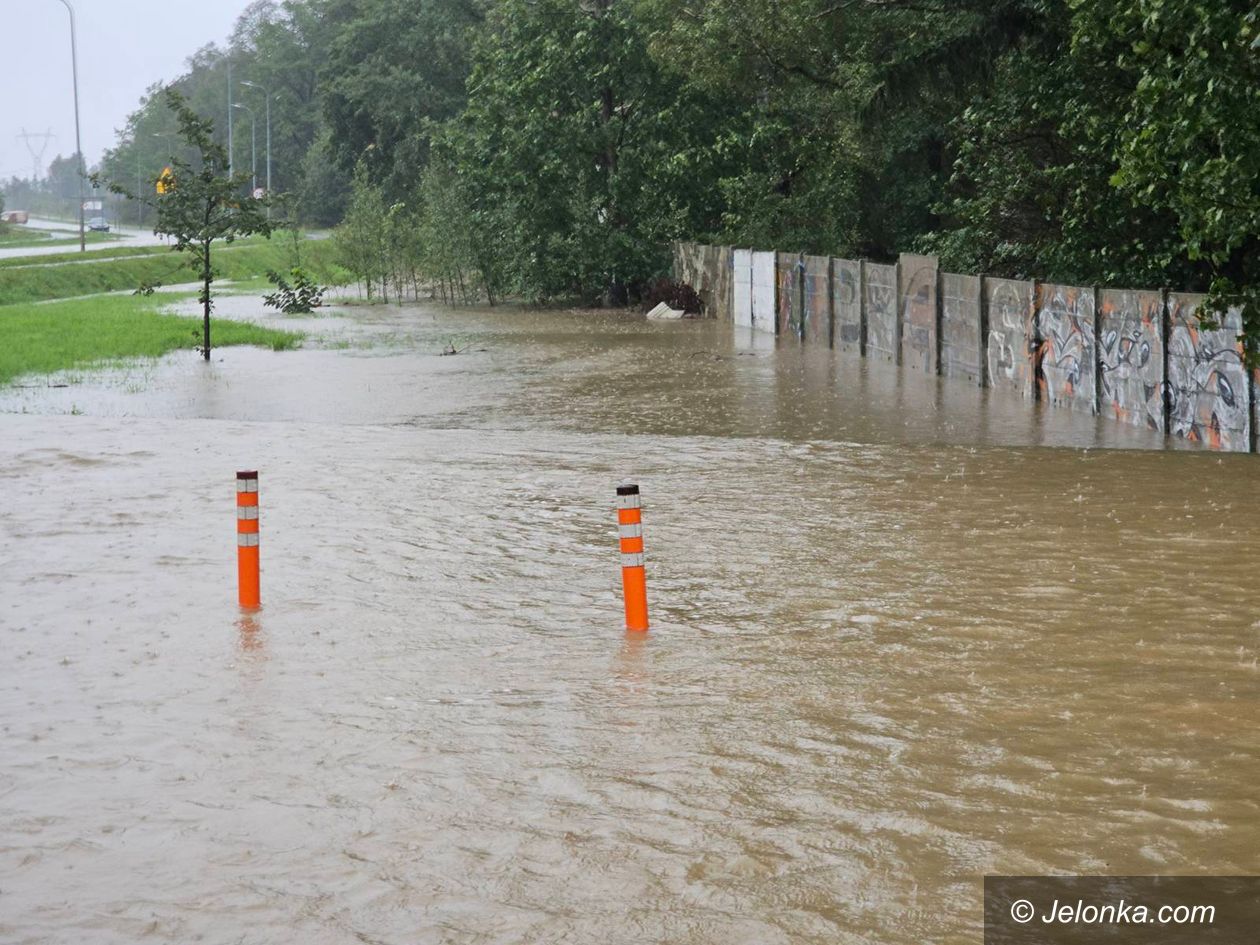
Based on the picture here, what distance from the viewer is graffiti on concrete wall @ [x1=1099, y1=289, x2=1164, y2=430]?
19.6m

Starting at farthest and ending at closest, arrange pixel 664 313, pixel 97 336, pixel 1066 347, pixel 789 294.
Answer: pixel 664 313
pixel 789 294
pixel 97 336
pixel 1066 347

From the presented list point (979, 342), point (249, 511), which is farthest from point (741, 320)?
point (249, 511)

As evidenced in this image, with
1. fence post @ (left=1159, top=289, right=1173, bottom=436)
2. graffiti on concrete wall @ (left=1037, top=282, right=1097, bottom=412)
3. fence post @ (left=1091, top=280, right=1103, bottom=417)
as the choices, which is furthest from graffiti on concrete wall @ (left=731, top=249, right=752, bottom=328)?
fence post @ (left=1159, top=289, right=1173, bottom=436)

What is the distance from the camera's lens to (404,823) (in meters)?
6.93

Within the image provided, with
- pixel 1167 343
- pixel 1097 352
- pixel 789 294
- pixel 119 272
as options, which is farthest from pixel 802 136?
pixel 119 272

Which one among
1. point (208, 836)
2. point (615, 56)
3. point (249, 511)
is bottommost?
point (208, 836)

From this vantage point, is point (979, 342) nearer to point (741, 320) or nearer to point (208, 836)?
point (741, 320)

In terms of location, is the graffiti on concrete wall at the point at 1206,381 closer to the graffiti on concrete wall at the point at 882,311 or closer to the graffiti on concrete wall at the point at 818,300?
the graffiti on concrete wall at the point at 882,311

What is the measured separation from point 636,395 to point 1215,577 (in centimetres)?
1391

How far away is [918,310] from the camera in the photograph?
2836 centimetres

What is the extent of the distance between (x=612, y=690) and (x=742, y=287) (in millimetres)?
31684

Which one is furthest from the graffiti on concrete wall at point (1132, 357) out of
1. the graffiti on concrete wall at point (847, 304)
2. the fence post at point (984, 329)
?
the graffiti on concrete wall at point (847, 304)

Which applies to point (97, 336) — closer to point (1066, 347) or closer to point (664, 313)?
point (664, 313)

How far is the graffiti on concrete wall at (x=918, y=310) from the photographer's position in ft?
90.7
